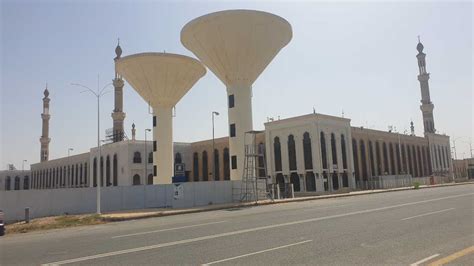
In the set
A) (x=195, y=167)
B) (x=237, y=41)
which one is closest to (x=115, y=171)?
(x=195, y=167)

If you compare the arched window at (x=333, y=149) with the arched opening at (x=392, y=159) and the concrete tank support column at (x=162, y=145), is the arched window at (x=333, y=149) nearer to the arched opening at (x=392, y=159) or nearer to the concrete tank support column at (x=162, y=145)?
the arched opening at (x=392, y=159)

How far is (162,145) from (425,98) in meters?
66.3

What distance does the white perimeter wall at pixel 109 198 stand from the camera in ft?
86.7

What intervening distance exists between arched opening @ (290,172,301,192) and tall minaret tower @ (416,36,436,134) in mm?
45312

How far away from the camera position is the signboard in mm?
30312

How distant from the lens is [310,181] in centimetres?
5341

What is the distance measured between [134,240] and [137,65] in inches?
1181

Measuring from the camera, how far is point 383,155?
67875mm

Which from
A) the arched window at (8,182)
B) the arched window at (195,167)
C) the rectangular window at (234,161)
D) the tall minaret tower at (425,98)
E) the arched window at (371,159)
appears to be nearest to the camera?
the rectangular window at (234,161)

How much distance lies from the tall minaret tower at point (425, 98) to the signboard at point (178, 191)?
71.0m

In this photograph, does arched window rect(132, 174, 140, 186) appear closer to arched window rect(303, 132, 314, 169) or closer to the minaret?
the minaret

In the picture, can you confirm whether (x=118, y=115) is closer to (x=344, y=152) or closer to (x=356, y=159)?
(x=344, y=152)

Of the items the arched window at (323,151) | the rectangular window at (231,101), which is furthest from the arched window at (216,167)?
the rectangular window at (231,101)

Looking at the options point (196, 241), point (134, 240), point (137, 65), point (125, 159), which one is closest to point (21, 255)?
point (134, 240)
